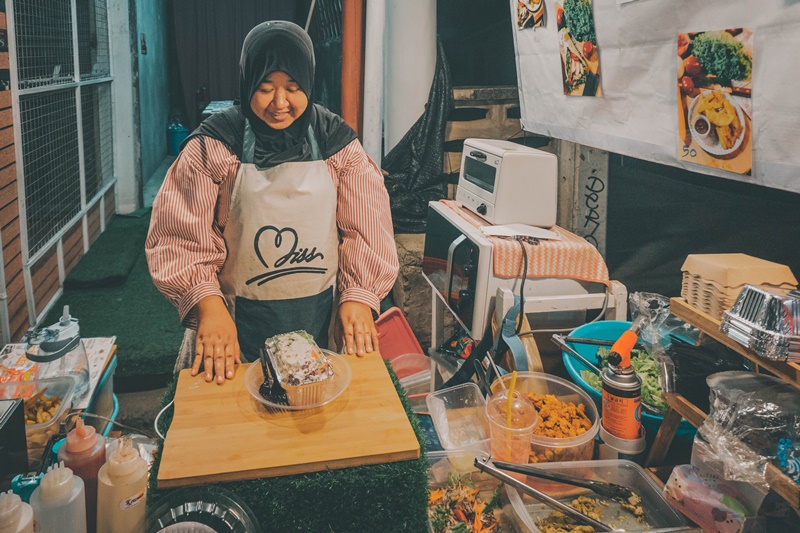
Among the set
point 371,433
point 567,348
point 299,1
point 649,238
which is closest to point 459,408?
Answer: point 567,348

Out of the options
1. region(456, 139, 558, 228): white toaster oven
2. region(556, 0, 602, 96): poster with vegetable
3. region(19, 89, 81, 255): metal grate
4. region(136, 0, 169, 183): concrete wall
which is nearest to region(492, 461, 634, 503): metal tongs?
region(456, 139, 558, 228): white toaster oven

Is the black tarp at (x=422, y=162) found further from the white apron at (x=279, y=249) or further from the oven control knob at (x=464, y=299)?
the white apron at (x=279, y=249)

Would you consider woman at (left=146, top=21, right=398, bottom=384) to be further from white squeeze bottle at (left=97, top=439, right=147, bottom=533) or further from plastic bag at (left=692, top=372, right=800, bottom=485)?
plastic bag at (left=692, top=372, right=800, bottom=485)

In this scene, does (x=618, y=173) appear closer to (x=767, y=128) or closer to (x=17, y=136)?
(x=767, y=128)

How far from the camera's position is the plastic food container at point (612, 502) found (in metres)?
1.56

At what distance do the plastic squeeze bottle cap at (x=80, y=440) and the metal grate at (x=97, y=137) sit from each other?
5252 millimetres

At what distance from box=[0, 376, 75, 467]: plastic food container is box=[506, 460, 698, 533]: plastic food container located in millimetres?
1388

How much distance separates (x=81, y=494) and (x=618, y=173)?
2927 millimetres

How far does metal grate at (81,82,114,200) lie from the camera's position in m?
6.10

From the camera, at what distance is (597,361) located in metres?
2.22

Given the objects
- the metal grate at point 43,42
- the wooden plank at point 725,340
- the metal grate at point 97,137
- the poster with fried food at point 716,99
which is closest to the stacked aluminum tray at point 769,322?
the wooden plank at point 725,340

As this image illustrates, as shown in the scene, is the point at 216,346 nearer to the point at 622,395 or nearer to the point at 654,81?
the point at 622,395

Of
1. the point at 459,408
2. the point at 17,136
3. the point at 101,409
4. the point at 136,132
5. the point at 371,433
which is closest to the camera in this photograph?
the point at 371,433

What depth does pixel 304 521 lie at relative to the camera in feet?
3.94
